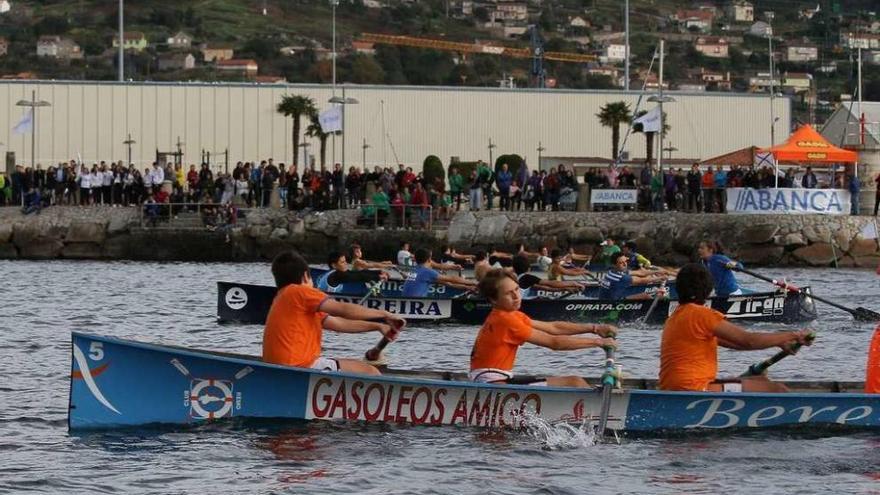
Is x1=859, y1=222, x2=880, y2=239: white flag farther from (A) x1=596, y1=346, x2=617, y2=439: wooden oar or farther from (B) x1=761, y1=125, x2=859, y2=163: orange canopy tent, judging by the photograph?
(A) x1=596, y1=346, x2=617, y2=439: wooden oar

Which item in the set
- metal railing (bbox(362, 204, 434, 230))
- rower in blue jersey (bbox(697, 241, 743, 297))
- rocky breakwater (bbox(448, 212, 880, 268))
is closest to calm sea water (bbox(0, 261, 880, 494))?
rower in blue jersey (bbox(697, 241, 743, 297))

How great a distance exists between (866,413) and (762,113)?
61.7m

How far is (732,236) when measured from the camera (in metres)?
49.4

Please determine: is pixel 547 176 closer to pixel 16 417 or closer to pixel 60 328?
pixel 60 328

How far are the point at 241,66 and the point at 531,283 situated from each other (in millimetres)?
138032

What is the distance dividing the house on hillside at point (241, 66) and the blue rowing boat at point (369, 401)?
470 feet

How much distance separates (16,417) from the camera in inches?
766

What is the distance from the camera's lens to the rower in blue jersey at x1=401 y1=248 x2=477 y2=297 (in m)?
30.8

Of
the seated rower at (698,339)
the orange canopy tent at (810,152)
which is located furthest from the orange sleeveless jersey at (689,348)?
the orange canopy tent at (810,152)

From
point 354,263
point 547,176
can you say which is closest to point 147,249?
point 547,176

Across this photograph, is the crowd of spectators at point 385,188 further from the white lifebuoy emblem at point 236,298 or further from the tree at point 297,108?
the white lifebuoy emblem at point 236,298

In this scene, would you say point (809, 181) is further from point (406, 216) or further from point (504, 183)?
point (406, 216)

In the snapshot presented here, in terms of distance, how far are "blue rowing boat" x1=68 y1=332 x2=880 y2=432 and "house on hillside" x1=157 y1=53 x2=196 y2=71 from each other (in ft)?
513

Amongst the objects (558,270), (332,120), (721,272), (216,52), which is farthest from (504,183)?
(216,52)
